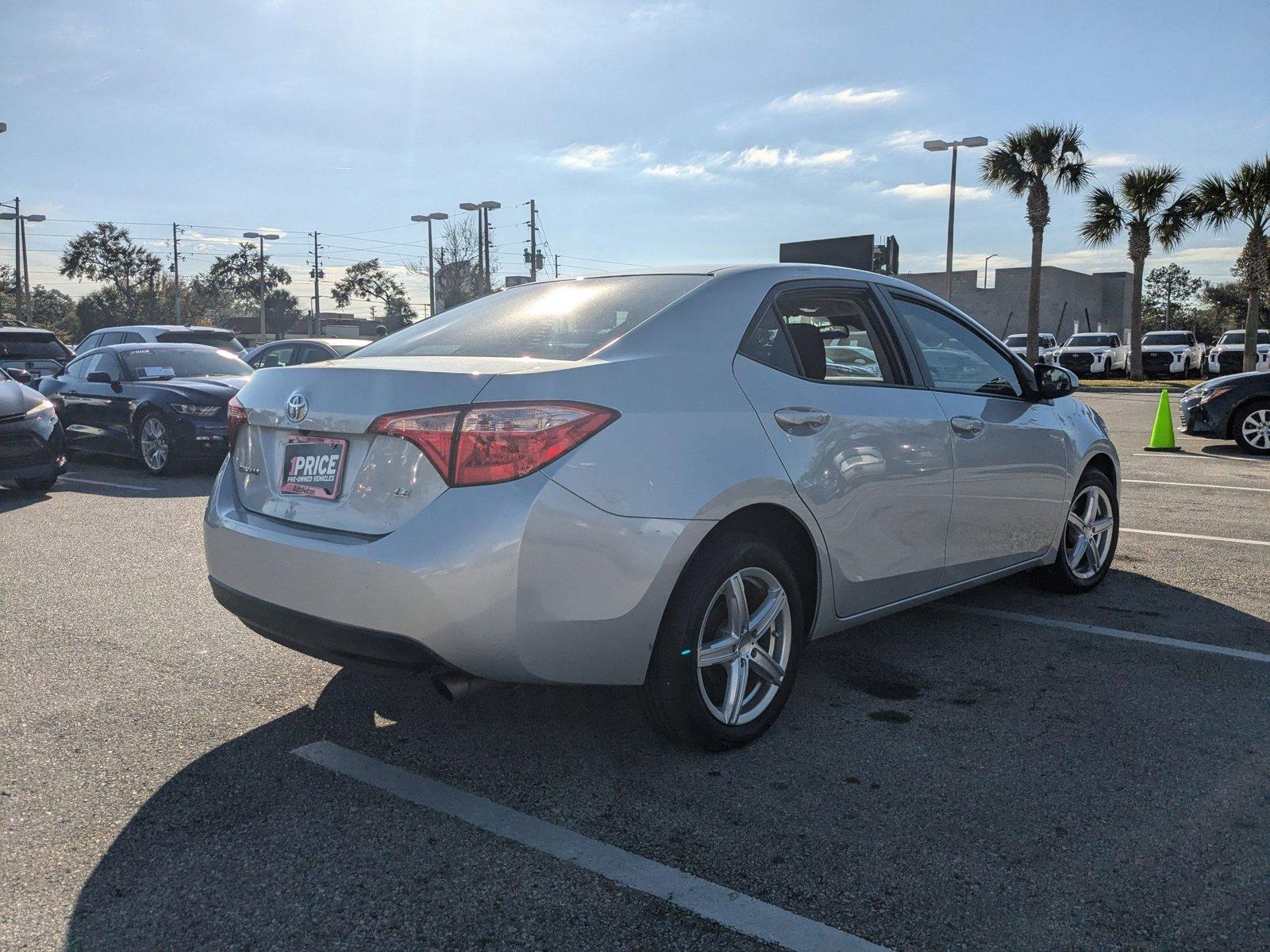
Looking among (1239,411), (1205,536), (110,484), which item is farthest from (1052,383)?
(1239,411)

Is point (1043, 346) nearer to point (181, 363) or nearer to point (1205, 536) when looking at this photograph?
point (181, 363)

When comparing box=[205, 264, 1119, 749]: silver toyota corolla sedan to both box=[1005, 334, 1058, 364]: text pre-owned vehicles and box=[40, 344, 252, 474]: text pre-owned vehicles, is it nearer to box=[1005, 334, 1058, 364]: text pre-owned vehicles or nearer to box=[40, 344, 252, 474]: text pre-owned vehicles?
box=[40, 344, 252, 474]: text pre-owned vehicles

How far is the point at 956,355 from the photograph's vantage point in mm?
4652

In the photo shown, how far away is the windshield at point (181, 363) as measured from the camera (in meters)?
11.2

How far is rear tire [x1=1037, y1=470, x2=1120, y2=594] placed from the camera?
5422 mm

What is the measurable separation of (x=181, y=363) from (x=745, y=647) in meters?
10.2

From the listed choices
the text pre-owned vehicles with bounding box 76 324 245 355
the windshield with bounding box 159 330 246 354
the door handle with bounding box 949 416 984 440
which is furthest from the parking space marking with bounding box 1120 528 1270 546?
the windshield with bounding box 159 330 246 354

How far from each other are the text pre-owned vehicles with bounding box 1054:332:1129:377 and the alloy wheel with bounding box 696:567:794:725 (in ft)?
119

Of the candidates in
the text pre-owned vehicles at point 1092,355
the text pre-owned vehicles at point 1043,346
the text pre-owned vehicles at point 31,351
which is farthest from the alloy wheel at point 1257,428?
the text pre-owned vehicles at point 1092,355

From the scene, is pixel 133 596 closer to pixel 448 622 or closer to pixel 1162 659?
pixel 448 622

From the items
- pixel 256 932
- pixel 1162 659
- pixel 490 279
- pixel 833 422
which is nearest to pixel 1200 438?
pixel 1162 659

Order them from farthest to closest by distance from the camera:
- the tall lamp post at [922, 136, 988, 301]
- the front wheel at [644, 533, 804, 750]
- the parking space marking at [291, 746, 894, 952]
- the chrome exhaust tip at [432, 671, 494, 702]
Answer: the tall lamp post at [922, 136, 988, 301]
the front wheel at [644, 533, 804, 750]
the chrome exhaust tip at [432, 671, 494, 702]
the parking space marking at [291, 746, 894, 952]

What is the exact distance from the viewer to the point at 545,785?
3.13 metres

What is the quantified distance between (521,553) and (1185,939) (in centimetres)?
179
